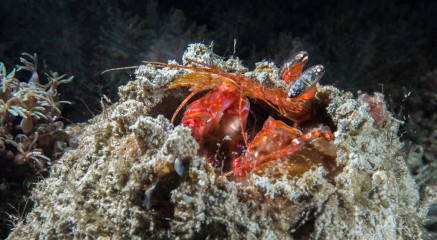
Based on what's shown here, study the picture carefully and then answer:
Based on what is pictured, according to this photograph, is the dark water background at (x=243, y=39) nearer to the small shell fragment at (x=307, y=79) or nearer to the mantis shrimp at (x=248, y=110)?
the mantis shrimp at (x=248, y=110)

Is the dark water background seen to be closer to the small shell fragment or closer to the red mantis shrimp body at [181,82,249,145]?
the small shell fragment

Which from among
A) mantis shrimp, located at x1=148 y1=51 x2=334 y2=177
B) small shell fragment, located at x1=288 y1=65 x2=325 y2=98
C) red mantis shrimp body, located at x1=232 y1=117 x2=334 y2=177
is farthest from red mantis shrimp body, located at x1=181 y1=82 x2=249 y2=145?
small shell fragment, located at x1=288 y1=65 x2=325 y2=98

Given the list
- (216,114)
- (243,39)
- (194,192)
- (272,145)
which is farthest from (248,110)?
(243,39)

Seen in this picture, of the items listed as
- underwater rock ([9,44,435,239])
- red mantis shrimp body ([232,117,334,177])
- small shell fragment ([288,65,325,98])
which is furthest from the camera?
small shell fragment ([288,65,325,98])

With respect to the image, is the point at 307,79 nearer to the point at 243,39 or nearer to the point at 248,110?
the point at 248,110

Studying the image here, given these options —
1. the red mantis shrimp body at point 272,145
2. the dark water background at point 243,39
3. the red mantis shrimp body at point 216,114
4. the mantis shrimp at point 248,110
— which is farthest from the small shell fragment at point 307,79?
the dark water background at point 243,39

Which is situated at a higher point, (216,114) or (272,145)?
(216,114)

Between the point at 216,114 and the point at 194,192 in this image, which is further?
the point at 216,114

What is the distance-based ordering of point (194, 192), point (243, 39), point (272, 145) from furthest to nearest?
point (243, 39)
point (272, 145)
point (194, 192)
